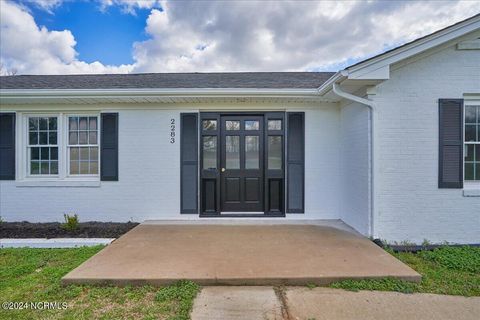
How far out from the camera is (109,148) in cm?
563

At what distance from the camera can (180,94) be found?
5062 millimetres

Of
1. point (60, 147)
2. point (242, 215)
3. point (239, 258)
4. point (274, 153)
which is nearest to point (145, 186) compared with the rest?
point (60, 147)

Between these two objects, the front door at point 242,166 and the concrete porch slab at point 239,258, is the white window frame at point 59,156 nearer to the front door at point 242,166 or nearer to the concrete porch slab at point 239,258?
the concrete porch slab at point 239,258

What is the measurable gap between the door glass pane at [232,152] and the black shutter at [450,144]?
367cm

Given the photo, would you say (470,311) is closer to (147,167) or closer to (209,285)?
(209,285)

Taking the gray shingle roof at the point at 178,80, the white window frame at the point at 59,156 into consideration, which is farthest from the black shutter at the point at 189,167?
the white window frame at the point at 59,156

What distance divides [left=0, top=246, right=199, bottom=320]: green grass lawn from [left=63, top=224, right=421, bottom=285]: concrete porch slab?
0.14m

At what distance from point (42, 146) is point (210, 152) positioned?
374cm

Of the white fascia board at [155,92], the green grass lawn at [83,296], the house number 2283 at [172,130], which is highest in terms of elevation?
the white fascia board at [155,92]

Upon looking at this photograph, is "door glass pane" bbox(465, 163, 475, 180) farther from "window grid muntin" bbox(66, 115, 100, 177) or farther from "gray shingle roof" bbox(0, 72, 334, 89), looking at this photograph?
"window grid muntin" bbox(66, 115, 100, 177)

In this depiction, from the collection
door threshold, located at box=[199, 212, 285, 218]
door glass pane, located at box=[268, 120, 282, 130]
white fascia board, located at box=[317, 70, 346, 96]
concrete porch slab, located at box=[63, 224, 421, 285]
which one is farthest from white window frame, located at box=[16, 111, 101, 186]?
white fascia board, located at box=[317, 70, 346, 96]

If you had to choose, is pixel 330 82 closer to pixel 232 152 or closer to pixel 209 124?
pixel 232 152

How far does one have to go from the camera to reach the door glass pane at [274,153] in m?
5.77

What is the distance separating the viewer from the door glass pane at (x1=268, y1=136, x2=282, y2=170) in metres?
5.77
